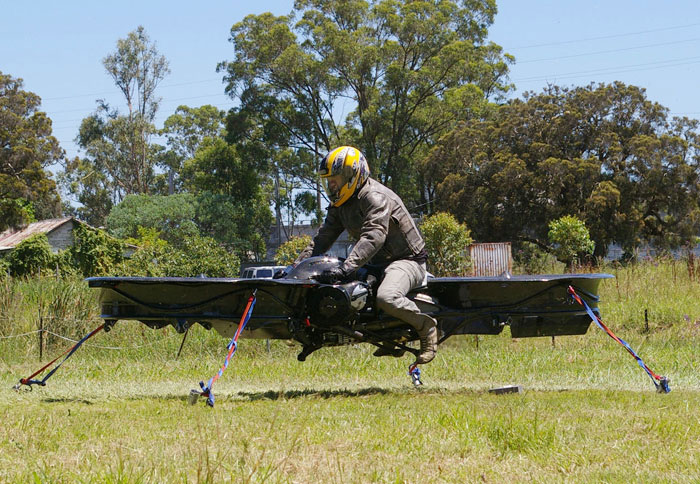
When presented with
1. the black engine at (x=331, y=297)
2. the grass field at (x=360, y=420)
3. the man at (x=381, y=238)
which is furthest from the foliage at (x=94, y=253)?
the black engine at (x=331, y=297)

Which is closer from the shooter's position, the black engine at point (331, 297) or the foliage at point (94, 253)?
the black engine at point (331, 297)

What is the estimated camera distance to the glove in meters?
7.73

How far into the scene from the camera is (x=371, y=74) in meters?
52.1

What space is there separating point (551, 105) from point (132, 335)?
110ft

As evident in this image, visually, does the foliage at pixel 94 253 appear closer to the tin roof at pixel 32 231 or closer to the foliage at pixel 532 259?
the tin roof at pixel 32 231

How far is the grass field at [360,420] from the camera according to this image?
450 cm

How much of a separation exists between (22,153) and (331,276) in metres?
37.8

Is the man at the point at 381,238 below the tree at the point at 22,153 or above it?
below

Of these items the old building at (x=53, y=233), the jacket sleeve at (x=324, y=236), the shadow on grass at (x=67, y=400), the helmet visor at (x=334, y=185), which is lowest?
the shadow on grass at (x=67, y=400)

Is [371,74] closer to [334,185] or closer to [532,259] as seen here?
[532,259]

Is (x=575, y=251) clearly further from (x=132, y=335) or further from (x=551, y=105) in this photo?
(x=132, y=335)

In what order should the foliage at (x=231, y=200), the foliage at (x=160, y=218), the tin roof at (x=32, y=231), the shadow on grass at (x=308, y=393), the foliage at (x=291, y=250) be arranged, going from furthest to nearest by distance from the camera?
the foliage at (x=231, y=200) → the foliage at (x=160, y=218) → the tin roof at (x=32, y=231) → the foliage at (x=291, y=250) → the shadow on grass at (x=308, y=393)

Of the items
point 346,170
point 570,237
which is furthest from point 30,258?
point 346,170

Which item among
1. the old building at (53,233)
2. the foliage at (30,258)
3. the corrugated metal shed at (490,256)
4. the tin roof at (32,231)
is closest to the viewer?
the corrugated metal shed at (490,256)
